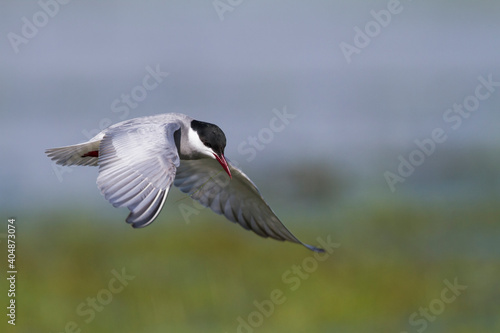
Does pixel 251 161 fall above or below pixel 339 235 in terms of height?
above

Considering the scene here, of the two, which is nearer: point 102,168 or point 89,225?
point 102,168

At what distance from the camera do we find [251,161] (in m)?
15.7

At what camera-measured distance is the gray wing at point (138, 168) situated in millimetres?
5770

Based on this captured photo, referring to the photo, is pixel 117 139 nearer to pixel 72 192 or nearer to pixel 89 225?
pixel 89 225

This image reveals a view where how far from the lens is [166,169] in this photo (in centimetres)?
605

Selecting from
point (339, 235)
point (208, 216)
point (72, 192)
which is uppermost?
point (72, 192)

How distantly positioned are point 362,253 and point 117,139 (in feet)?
20.8

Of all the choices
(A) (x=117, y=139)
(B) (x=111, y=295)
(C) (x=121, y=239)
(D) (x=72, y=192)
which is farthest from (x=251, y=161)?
(A) (x=117, y=139)

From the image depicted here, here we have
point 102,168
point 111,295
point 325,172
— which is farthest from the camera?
point 325,172
